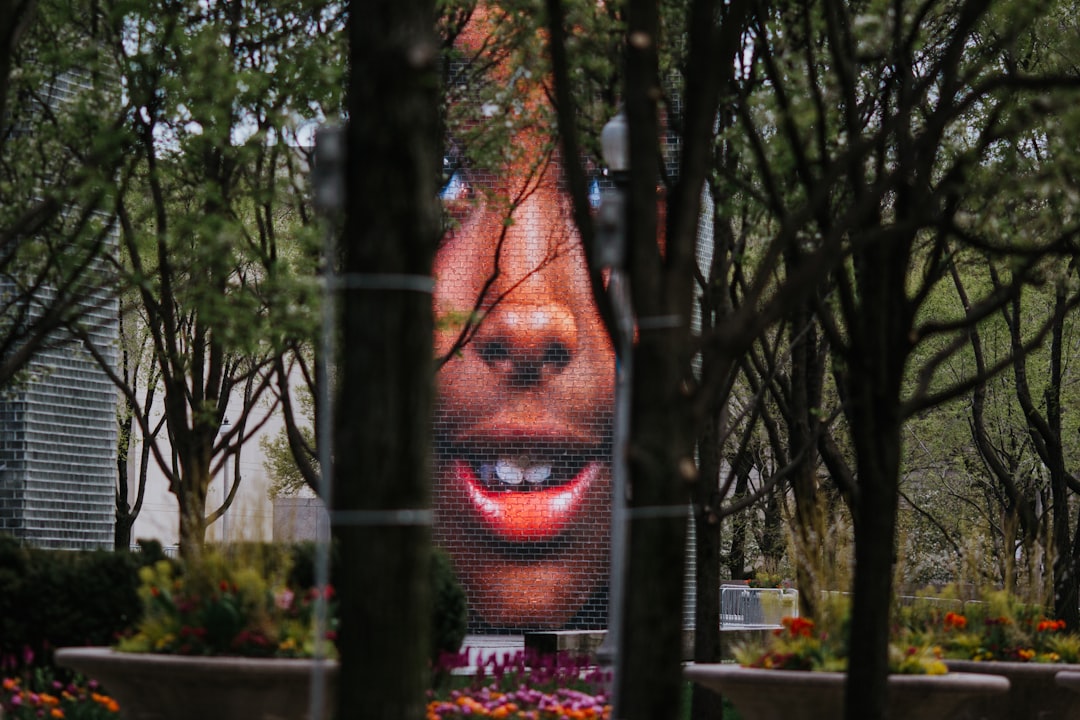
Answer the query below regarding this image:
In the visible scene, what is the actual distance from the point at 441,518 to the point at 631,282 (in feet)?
62.0

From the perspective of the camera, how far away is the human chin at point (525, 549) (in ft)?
83.8

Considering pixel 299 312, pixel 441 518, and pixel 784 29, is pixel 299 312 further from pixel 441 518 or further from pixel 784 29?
pixel 441 518

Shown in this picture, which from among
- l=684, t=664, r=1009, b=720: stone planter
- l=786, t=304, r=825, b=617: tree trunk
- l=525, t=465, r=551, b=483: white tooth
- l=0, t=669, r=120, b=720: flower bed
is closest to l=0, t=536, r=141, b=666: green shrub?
l=0, t=669, r=120, b=720: flower bed

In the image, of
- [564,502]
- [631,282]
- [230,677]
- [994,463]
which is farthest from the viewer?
[564,502]

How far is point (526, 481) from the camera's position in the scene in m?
25.6

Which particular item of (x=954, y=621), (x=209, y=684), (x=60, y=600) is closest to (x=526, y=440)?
(x=60, y=600)

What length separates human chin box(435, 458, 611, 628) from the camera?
25547 millimetres

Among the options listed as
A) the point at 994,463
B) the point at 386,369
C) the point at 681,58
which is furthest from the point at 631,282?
the point at 994,463

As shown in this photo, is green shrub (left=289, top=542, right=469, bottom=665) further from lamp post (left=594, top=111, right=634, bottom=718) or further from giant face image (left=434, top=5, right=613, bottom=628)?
giant face image (left=434, top=5, right=613, bottom=628)

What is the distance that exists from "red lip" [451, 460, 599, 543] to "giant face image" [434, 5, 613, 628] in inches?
0.6

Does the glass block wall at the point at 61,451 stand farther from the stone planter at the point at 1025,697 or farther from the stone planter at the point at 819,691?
the stone planter at the point at 1025,697

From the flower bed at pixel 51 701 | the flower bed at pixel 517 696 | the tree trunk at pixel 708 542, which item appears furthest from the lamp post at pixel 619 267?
the tree trunk at pixel 708 542

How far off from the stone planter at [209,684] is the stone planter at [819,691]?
8.90 feet

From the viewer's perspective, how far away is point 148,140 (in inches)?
Result: 579
